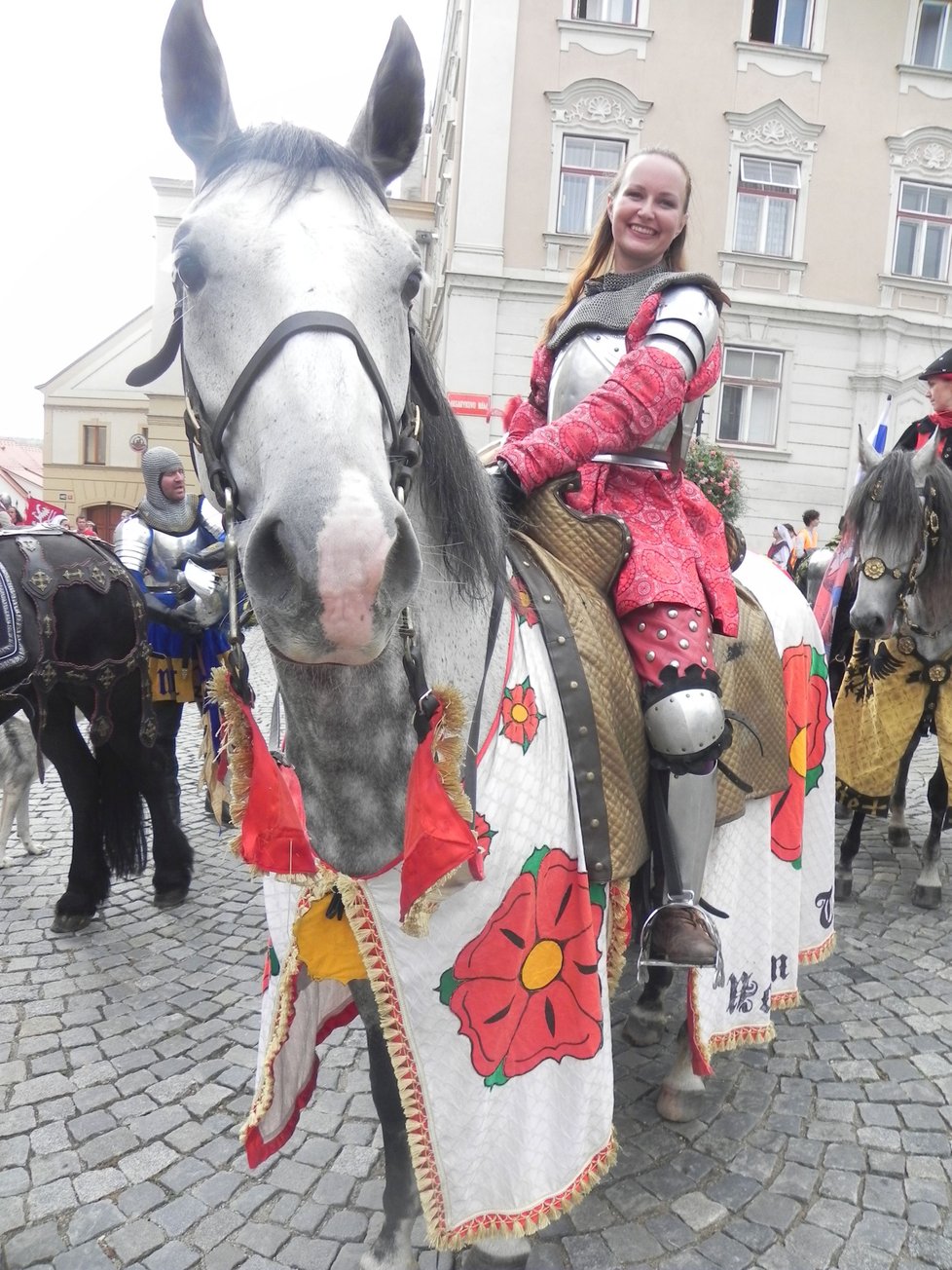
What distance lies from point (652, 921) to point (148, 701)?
9.27 feet

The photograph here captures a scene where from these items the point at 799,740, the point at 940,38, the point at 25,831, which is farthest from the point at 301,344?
the point at 940,38

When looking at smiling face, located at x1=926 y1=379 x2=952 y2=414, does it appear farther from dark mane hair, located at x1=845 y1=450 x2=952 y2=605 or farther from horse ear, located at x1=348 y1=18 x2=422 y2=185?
horse ear, located at x1=348 y1=18 x2=422 y2=185

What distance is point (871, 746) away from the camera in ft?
13.2

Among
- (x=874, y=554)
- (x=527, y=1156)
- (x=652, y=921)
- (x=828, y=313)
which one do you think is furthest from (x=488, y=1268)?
(x=828, y=313)

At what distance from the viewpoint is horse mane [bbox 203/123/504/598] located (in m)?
1.27

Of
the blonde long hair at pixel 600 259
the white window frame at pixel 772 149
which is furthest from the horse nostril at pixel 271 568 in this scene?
the white window frame at pixel 772 149

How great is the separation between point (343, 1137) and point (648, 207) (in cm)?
271

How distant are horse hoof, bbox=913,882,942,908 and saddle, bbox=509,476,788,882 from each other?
7.99 ft

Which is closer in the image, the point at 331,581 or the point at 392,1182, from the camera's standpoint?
the point at 331,581

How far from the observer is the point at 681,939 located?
190 cm

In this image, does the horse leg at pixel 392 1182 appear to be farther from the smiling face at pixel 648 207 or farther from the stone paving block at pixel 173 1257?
the smiling face at pixel 648 207

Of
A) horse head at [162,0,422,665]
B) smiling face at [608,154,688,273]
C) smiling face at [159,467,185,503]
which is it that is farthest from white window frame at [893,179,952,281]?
horse head at [162,0,422,665]

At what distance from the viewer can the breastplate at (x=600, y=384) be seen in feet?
6.35

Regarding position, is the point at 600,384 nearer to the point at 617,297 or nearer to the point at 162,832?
the point at 617,297
